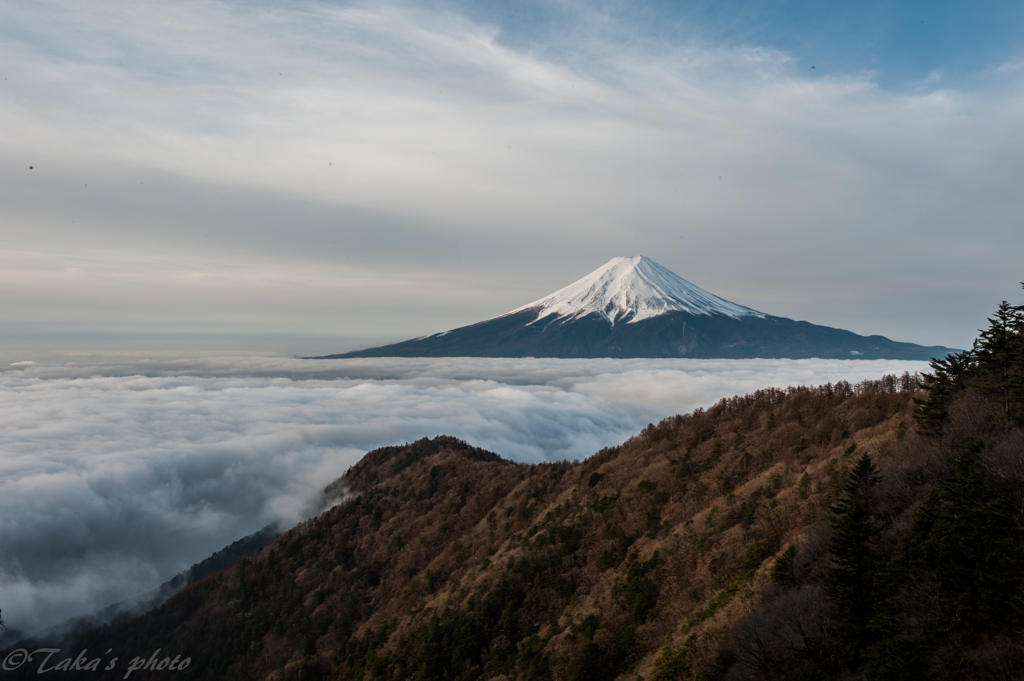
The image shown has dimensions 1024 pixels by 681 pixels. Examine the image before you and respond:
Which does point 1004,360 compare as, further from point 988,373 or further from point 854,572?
point 854,572

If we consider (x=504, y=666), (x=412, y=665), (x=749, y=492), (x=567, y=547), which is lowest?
(x=412, y=665)

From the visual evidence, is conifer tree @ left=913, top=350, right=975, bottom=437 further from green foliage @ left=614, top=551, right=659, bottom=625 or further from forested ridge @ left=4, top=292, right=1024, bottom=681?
green foliage @ left=614, top=551, right=659, bottom=625

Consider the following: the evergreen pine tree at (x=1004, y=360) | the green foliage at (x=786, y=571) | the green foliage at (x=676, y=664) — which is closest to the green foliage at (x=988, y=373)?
the evergreen pine tree at (x=1004, y=360)

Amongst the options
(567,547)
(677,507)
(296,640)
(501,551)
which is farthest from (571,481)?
(296,640)

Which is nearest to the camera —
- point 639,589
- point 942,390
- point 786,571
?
point 786,571

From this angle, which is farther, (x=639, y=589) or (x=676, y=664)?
(x=639, y=589)

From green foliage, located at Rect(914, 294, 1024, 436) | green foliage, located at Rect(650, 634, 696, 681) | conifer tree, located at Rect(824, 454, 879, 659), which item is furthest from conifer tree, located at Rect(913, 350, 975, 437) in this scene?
green foliage, located at Rect(650, 634, 696, 681)

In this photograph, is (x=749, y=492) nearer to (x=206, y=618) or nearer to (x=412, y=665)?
(x=412, y=665)

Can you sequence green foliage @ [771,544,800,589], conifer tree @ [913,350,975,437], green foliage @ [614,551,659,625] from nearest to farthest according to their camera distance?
green foliage @ [771,544,800,589], conifer tree @ [913,350,975,437], green foliage @ [614,551,659,625]

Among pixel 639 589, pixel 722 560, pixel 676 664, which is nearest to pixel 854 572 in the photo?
pixel 676 664
